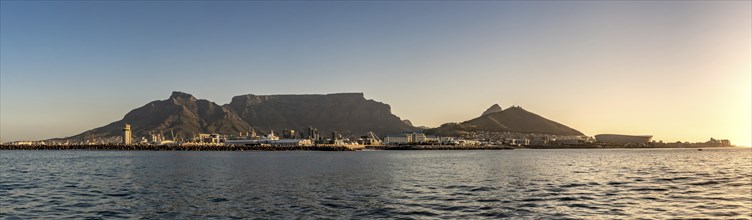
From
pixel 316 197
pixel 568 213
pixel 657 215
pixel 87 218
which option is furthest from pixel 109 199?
pixel 657 215

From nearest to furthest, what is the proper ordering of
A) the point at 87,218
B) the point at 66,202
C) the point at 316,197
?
the point at 87,218 < the point at 66,202 < the point at 316,197

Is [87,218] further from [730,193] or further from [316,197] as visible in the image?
[730,193]

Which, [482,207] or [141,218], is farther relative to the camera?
[482,207]

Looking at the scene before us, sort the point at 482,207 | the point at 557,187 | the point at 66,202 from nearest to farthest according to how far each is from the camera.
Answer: the point at 482,207
the point at 66,202
the point at 557,187

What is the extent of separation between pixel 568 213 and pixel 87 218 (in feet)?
104

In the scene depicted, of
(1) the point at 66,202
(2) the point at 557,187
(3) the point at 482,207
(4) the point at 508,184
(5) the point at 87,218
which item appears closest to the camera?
(5) the point at 87,218

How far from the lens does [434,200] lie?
42.8 m

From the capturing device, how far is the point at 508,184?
58.6m

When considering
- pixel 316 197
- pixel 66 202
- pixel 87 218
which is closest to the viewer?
pixel 87 218

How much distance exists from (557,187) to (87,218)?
4273cm

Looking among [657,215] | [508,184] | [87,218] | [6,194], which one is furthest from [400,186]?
[6,194]

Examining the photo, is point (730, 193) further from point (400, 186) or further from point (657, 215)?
point (400, 186)

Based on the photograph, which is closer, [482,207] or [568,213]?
[568,213]

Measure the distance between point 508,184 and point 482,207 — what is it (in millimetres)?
21603
